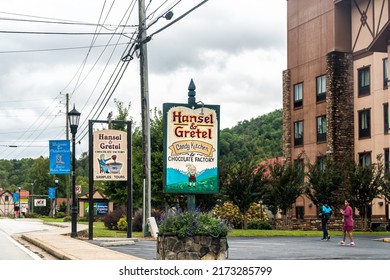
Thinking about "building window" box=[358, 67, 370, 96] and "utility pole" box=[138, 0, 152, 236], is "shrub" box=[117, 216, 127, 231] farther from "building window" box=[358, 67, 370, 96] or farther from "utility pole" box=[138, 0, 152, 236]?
"building window" box=[358, 67, 370, 96]

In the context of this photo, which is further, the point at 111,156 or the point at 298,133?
the point at 298,133

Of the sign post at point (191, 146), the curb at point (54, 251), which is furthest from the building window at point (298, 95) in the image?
the sign post at point (191, 146)

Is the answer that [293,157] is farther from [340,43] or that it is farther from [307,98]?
[340,43]

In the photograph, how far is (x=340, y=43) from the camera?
4784 centimetres

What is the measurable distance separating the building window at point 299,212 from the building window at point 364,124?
7.20m

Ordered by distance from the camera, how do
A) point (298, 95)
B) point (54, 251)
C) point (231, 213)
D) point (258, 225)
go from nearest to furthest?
point (54, 251) → point (258, 225) → point (231, 213) → point (298, 95)

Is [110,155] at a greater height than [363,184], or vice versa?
[110,155]

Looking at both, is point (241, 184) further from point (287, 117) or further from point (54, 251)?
point (54, 251)

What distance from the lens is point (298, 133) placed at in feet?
173

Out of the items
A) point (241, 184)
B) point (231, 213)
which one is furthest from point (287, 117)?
point (241, 184)

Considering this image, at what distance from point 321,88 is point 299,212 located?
8.96 meters

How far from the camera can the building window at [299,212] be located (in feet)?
169

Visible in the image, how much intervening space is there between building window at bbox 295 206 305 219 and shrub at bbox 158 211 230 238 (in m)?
36.6

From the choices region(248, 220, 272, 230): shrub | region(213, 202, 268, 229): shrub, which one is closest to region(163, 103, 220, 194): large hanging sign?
region(213, 202, 268, 229): shrub
